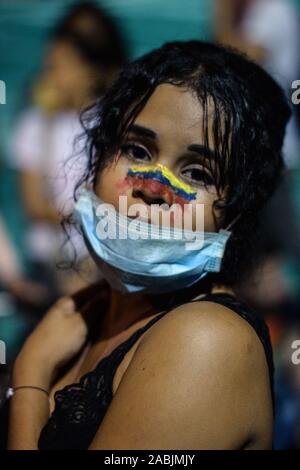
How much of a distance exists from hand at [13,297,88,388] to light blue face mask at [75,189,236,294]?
0.93ft

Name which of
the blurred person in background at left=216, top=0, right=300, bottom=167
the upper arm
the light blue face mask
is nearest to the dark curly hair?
the light blue face mask

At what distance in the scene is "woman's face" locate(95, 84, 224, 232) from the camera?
1.60 meters

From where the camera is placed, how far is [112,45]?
4098mm

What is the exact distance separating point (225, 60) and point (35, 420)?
1.06m

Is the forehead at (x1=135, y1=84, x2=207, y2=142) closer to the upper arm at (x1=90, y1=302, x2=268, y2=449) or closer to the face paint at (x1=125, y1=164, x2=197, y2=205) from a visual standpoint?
the face paint at (x1=125, y1=164, x2=197, y2=205)

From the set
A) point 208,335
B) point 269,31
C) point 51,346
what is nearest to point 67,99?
point 269,31

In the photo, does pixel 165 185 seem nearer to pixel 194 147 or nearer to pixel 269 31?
pixel 194 147

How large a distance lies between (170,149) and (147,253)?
0.26m

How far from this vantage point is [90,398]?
1561 mm

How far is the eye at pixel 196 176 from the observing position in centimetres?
164

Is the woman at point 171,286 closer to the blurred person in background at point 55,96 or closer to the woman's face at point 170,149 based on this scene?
the woman's face at point 170,149

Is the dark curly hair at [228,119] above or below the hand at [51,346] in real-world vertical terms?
above

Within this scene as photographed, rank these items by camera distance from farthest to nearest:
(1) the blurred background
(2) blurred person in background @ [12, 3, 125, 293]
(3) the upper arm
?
1. (2) blurred person in background @ [12, 3, 125, 293]
2. (1) the blurred background
3. (3) the upper arm

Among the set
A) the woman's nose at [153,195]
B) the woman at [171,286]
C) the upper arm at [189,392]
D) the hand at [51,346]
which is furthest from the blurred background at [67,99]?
the upper arm at [189,392]
